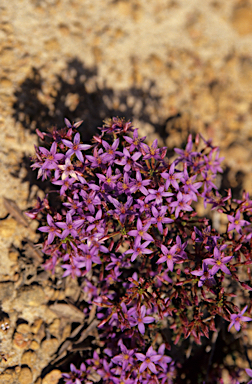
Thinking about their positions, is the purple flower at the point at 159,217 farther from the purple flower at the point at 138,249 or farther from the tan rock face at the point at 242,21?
the tan rock face at the point at 242,21

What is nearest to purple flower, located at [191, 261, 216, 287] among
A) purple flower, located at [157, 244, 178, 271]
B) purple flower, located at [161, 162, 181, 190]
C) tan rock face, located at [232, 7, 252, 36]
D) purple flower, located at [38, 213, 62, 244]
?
purple flower, located at [157, 244, 178, 271]

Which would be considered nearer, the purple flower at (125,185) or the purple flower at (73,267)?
the purple flower at (125,185)

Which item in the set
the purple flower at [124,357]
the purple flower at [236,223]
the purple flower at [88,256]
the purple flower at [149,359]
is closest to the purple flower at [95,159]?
the purple flower at [88,256]

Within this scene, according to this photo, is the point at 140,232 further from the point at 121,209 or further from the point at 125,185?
the point at 125,185

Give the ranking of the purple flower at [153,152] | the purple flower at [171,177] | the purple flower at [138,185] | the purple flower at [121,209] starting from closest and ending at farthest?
the purple flower at [121,209] → the purple flower at [138,185] → the purple flower at [171,177] → the purple flower at [153,152]

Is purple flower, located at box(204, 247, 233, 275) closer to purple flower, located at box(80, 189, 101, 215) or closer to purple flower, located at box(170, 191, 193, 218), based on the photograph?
purple flower, located at box(170, 191, 193, 218)

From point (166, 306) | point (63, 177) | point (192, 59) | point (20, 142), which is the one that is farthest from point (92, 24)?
point (166, 306)

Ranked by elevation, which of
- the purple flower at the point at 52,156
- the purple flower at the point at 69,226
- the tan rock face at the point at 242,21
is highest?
the tan rock face at the point at 242,21
